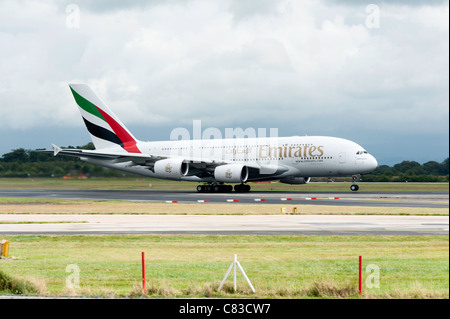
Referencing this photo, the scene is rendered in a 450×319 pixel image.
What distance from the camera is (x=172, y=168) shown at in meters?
71.7

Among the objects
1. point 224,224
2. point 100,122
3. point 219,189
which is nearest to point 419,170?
point 219,189

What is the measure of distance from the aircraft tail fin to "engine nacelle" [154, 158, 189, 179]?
9806 millimetres

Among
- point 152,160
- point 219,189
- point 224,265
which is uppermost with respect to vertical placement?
point 152,160

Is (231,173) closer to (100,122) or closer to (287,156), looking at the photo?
(287,156)

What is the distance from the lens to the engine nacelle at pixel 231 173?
229 feet

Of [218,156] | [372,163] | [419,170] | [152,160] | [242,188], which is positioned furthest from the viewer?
[419,170]

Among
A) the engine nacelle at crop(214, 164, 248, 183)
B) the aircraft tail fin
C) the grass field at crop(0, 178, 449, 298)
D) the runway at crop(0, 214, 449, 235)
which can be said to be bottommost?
the grass field at crop(0, 178, 449, 298)

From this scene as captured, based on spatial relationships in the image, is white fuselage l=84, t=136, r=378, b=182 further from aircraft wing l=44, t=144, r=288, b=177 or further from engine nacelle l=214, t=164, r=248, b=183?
engine nacelle l=214, t=164, r=248, b=183

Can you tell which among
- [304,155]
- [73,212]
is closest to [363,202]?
[304,155]

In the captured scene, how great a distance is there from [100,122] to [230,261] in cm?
6005

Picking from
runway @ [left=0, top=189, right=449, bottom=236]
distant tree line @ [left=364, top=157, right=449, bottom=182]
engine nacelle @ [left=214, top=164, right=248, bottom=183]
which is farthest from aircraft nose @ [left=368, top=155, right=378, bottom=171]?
runway @ [left=0, top=189, right=449, bottom=236]

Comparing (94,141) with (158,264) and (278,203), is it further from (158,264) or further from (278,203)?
(158,264)

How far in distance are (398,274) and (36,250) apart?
47.6 feet

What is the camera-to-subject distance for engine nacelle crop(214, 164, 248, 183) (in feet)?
229
